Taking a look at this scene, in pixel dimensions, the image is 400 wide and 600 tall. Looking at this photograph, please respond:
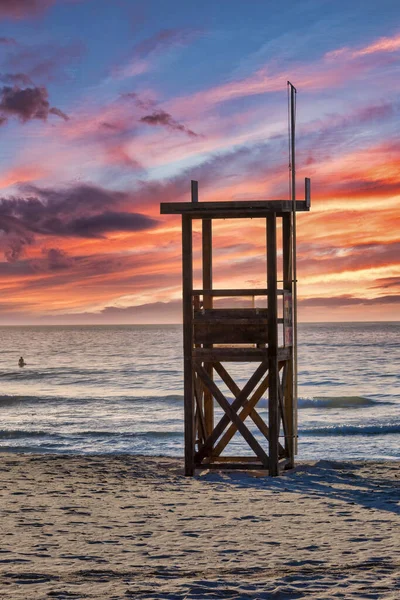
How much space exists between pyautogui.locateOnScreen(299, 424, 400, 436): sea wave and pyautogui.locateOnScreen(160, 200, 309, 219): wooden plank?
12.7 m

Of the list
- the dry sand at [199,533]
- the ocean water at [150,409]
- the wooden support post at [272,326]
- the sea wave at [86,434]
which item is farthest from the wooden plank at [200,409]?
the sea wave at [86,434]

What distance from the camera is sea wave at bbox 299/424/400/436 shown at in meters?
23.5

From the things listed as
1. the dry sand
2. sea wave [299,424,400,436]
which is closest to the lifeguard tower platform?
the dry sand

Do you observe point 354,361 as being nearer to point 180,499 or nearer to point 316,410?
point 316,410

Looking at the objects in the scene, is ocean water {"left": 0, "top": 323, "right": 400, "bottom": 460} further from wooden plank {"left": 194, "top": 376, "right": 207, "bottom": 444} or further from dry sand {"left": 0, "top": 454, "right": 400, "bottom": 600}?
dry sand {"left": 0, "top": 454, "right": 400, "bottom": 600}

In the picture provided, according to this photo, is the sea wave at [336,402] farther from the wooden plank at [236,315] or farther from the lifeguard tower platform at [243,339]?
the wooden plank at [236,315]

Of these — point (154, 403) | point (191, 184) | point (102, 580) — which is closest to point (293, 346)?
point (191, 184)

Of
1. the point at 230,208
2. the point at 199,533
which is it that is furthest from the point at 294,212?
the point at 199,533

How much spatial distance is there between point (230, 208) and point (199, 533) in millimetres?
5231

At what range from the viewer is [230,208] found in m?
12.1

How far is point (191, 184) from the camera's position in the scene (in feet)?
42.4

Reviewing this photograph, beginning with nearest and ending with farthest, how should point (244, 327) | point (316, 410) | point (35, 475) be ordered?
point (244, 327) → point (35, 475) → point (316, 410)

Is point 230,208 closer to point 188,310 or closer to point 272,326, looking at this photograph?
point 188,310

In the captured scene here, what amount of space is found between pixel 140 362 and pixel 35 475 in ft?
190
